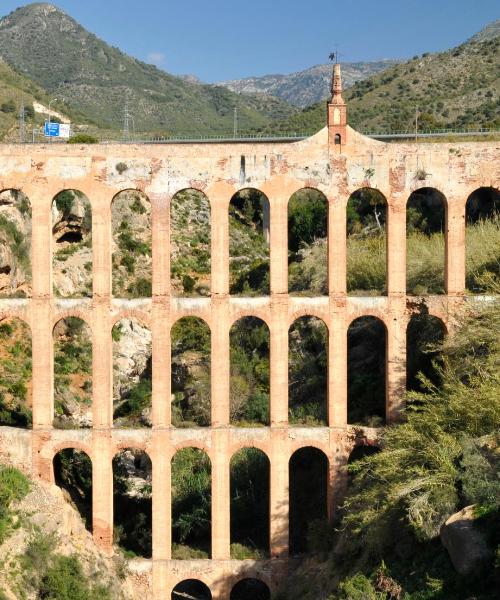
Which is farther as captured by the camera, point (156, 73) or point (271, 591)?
point (156, 73)

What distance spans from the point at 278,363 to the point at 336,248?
12.4 feet

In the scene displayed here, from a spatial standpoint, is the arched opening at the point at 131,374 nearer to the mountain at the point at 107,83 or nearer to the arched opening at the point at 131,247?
the arched opening at the point at 131,247

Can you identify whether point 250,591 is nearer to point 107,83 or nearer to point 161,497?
point 161,497

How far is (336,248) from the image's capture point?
87.8 feet

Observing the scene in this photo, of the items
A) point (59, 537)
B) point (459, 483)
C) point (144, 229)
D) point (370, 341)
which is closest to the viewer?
point (459, 483)

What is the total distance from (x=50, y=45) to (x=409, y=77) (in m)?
42.6

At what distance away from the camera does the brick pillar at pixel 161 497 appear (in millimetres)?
26516

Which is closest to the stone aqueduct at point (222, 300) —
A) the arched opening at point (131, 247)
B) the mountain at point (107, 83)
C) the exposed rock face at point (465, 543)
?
the exposed rock face at point (465, 543)

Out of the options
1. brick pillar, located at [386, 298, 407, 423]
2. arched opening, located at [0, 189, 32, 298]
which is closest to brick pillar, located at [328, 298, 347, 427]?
brick pillar, located at [386, 298, 407, 423]

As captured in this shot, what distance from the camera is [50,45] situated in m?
91.7

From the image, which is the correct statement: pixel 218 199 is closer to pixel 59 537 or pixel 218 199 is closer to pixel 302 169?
pixel 302 169

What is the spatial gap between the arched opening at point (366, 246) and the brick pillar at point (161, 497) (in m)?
7.27

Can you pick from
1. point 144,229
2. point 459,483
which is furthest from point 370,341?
point 144,229

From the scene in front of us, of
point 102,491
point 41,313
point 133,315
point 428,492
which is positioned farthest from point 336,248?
point 102,491
